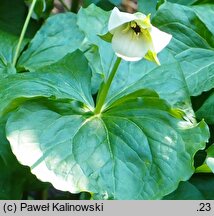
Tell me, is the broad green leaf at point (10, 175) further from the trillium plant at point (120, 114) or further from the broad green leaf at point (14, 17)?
the broad green leaf at point (14, 17)

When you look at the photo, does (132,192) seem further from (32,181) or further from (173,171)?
(32,181)

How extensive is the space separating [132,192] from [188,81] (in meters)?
0.34

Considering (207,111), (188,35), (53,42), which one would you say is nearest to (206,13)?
(188,35)

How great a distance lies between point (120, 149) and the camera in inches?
38.9

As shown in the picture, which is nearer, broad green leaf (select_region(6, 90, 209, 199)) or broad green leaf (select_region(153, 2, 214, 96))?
broad green leaf (select_region(6, 90, 209, 199))

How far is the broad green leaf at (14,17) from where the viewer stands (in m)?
1.50

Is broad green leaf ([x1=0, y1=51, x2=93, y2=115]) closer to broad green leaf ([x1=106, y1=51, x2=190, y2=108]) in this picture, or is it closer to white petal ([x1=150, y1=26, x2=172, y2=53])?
broad green leaf ([x1=106, y1=51, x2=190, y2=108])

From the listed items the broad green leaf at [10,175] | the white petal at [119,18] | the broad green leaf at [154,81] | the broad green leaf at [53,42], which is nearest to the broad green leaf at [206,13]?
the broad green leaf at [154,81]

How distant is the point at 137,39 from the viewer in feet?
3.16

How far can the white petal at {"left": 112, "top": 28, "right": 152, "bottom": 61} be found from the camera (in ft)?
3.15

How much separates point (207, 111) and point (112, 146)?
256mm

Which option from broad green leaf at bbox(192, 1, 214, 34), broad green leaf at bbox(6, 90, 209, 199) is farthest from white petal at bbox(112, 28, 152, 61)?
broad green leaf at bbox(192, 1, 214, 34)

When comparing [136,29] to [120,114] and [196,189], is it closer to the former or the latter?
[120,114]

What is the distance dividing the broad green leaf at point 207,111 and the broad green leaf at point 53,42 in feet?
→ 1.14
